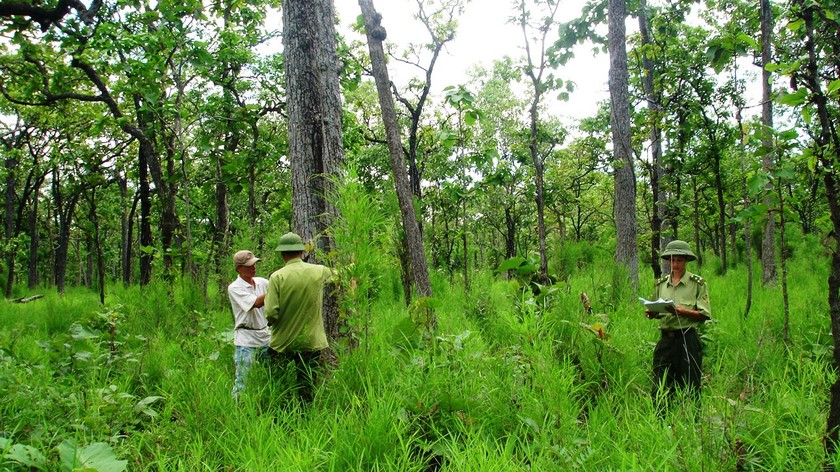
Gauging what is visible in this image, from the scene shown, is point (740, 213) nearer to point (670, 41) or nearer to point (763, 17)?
point (763, 17)

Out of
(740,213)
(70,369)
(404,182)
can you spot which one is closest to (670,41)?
(740,213)

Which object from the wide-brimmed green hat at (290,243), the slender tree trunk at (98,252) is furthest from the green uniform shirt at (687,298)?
the slender tree trunk at (98,252)

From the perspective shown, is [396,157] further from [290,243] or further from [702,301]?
[702,301]

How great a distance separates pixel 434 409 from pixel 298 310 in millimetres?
1536

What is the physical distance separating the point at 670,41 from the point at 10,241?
62.9 feet

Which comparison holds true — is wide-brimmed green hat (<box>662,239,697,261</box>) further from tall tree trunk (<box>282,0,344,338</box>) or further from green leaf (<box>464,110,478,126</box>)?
tall tree trunk (<box>282,0,344,338</box>)

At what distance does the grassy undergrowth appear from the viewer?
2723 millimetres

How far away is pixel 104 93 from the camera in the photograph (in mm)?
9414

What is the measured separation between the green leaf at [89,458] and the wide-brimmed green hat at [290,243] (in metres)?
1.97

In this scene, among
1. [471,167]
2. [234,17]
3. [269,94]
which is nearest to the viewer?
[234,17]

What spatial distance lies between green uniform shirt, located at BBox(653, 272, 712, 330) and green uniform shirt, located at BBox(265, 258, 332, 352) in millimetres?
3192

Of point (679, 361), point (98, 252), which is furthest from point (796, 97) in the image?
point (98, 252)

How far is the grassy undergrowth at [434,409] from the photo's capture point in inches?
107


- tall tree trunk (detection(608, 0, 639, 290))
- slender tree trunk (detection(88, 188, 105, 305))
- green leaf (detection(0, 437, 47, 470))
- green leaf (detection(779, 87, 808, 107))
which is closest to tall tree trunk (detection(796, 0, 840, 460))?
green leaf (detection(779, 87, 808, 107))
